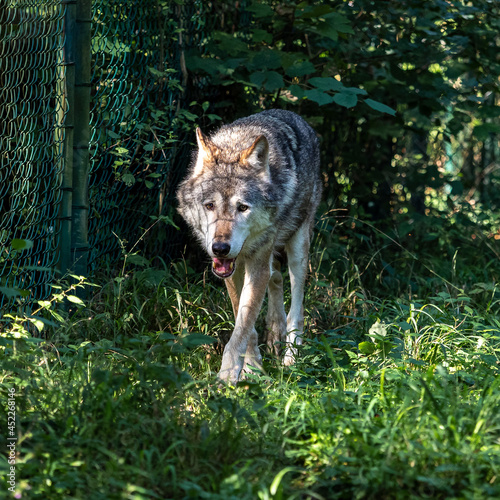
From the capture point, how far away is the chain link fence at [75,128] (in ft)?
14.9

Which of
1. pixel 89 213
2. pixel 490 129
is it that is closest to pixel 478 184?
pixel 490 129

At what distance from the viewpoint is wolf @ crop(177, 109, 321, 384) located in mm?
4223

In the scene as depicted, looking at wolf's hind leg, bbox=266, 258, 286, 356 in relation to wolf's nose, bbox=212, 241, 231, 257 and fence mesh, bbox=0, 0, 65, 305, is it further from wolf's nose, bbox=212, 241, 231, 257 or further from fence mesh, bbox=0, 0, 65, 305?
fence mesh, bbox=0, 0, 65, 305

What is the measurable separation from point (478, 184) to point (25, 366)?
8.62m

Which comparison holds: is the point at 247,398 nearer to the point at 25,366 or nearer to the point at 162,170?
the point at 25,366

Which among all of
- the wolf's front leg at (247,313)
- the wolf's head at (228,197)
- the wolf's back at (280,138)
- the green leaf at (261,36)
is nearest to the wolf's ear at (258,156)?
the wolf's head at (228,197)

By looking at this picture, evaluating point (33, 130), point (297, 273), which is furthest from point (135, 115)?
point (297, 273)

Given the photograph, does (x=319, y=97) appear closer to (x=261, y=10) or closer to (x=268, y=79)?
(x=268, y=79)

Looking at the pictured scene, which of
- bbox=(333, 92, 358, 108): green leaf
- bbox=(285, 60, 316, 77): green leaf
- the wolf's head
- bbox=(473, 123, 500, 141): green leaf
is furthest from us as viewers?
bbox=(473, 123, 500, 141): green leaf

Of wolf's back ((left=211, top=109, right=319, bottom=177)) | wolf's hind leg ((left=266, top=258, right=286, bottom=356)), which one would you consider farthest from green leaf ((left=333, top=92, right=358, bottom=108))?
wolf's hind leg ((left=266, top=258, right=286, bottom=356))

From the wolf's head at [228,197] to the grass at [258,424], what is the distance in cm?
74

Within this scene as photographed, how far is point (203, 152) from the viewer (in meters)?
4.59

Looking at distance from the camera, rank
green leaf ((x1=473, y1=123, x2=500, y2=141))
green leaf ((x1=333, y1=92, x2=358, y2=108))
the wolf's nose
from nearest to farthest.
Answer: the wolf's nose, green leaf ((x1=333, y1=92, x2=358, y2=108)), green leaf ((x1=473, y1=123, x2=500, y2=141))

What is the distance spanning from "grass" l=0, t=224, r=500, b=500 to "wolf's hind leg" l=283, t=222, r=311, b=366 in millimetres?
960
